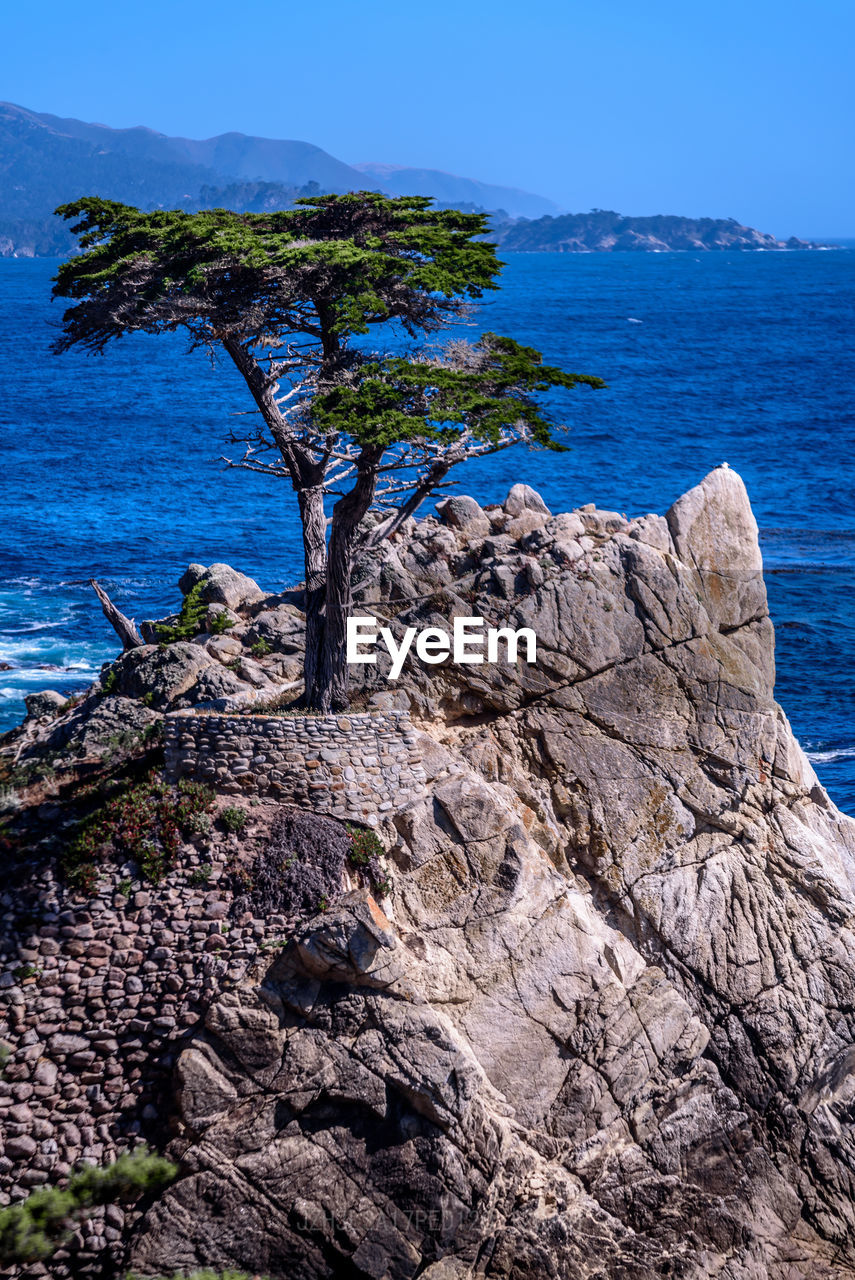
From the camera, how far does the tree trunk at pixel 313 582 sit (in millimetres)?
25188

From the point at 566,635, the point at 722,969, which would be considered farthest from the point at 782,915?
the point at 566,635

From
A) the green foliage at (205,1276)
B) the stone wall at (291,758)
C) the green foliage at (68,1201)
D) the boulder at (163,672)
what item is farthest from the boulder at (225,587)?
the green foliage at (205,1276)

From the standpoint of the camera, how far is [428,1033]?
21.2m

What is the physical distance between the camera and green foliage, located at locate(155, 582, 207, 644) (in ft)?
97.0

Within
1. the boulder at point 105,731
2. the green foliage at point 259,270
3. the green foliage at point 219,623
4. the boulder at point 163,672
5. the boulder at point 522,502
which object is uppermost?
the green foliage at point 259,270

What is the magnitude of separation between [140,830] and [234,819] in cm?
178

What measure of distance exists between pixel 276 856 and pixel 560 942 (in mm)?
5806

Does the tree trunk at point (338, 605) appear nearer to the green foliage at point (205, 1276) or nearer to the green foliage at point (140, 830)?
the green foliage at point (140, 830)

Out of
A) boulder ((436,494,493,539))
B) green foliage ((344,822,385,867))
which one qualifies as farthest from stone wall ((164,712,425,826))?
boulder ((436,494,493,539))

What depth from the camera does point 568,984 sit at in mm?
22953

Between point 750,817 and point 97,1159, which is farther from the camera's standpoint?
point 750,817

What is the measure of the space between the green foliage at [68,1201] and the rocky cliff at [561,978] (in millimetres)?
505

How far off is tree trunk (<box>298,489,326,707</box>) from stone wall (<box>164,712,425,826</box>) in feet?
6.83

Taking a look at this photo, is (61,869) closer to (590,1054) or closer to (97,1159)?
(97,1159)
